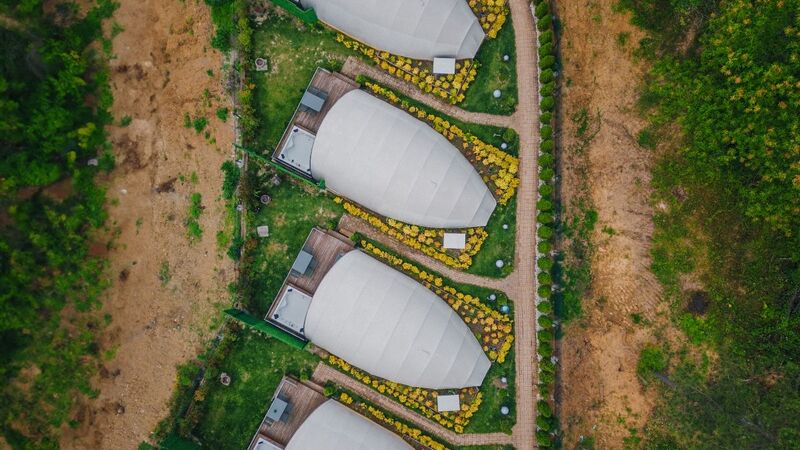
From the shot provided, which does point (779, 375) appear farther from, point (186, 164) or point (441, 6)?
point (186, 164)

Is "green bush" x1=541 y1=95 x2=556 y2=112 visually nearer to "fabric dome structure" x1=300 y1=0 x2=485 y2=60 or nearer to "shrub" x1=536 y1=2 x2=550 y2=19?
"shrub" x1=536 y1=2 x2=550 y2=19

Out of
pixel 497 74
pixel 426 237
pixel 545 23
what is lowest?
pixel 426 237

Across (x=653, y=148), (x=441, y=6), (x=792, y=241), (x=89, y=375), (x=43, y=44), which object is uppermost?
(x=441, y=6)

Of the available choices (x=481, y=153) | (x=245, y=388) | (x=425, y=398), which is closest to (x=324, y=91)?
(x=481, y=153)

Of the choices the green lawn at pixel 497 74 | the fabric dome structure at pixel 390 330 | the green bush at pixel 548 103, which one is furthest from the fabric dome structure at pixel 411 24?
→ the fabric dome structure at pixel 390 330

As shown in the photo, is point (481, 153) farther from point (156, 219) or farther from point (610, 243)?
point (156, 219)

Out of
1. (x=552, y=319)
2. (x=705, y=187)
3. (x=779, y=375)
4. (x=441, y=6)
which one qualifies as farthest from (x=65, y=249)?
(x=779, y=375)
